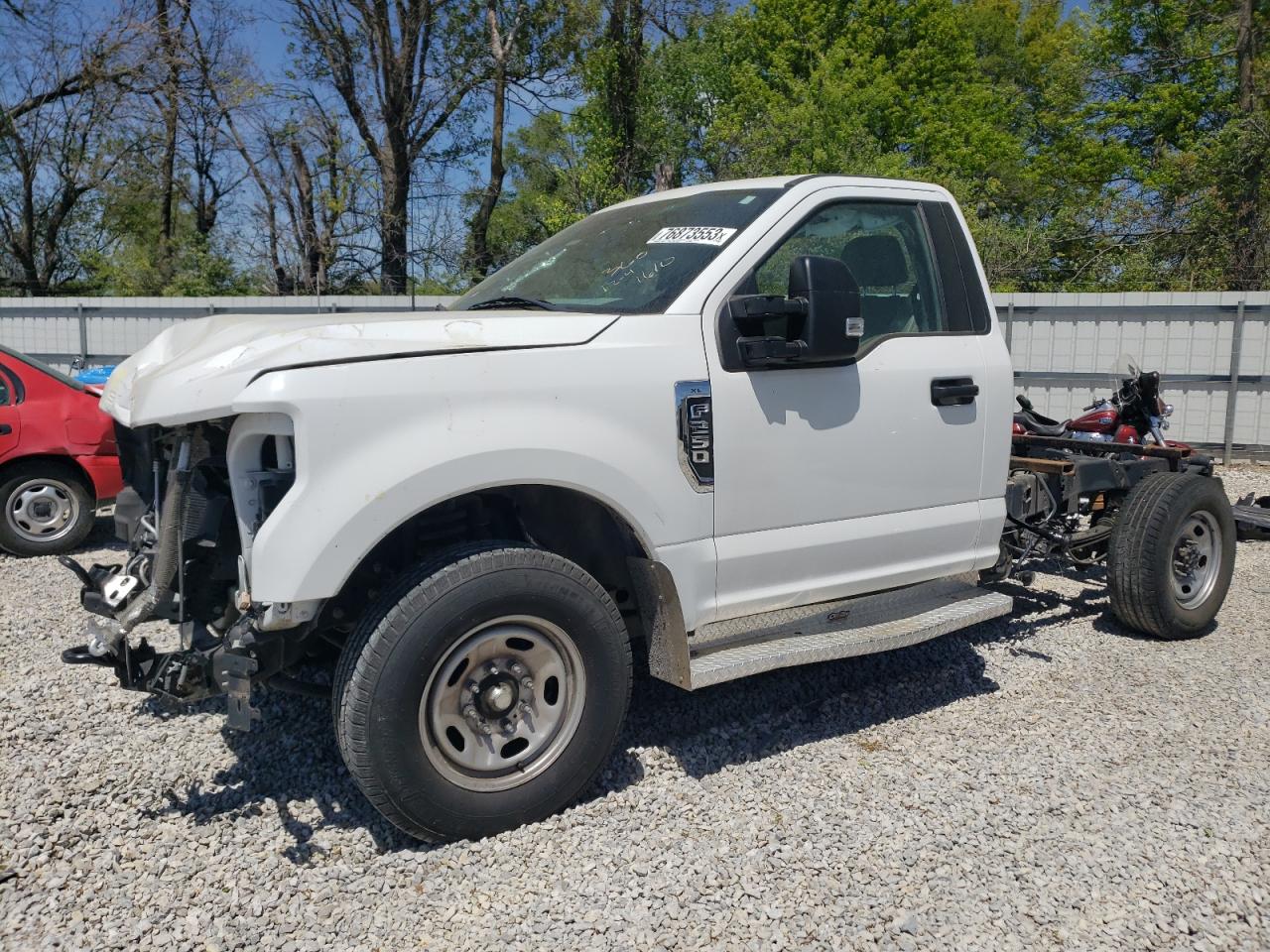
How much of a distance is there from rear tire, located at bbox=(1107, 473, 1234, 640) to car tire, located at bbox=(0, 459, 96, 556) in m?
6.70

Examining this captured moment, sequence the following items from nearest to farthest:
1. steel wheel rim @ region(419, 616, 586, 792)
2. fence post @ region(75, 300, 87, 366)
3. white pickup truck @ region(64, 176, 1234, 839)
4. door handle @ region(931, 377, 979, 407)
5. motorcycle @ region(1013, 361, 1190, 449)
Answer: white pickup truck @ region(64, 176, 1234, 839) < steel wheel rim @ region(419, 616, 586, 792) < door handle @ region(931, 377, 979, 407) < motorcycle @ region(1013, 361, 1190, 449) < fence post @ region(75, 300, 87, 366)

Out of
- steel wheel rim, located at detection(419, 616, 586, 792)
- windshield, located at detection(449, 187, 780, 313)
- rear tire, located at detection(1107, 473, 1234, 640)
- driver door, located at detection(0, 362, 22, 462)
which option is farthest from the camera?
driver door, located at detection(0, 362, 22, 462)

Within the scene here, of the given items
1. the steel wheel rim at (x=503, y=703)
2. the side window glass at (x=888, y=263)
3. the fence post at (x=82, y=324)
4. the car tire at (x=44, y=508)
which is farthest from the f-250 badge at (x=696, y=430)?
the fence post at (x=82, y=324)

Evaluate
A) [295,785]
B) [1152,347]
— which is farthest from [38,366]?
[1152,347]

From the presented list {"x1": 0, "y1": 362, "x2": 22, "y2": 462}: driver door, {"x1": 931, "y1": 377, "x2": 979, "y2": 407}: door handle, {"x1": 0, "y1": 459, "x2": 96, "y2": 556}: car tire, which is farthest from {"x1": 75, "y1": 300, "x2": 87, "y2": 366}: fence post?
{"x1": 931, "y1": 377, "x2": 979, "y2": 407}: door handle

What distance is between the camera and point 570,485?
128 inches

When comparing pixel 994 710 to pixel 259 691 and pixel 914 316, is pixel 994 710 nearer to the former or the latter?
pixel 914 316

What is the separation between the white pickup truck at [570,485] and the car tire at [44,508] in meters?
3.70

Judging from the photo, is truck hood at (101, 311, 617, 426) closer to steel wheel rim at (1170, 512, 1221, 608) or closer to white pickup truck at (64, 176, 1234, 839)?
white pickup truck at (64, 176, 1234, 839)

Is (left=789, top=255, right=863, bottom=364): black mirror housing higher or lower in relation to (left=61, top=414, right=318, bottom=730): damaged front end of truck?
higher

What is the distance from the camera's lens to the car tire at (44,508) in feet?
23.1

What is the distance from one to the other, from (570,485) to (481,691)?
2.33 ft

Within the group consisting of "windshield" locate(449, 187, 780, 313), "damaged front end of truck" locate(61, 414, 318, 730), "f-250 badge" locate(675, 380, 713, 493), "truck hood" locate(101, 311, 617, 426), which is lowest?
"damaged front end of truck" locate(61, 414, 318, 730)

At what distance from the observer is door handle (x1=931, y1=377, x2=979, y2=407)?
4086 millimetres
